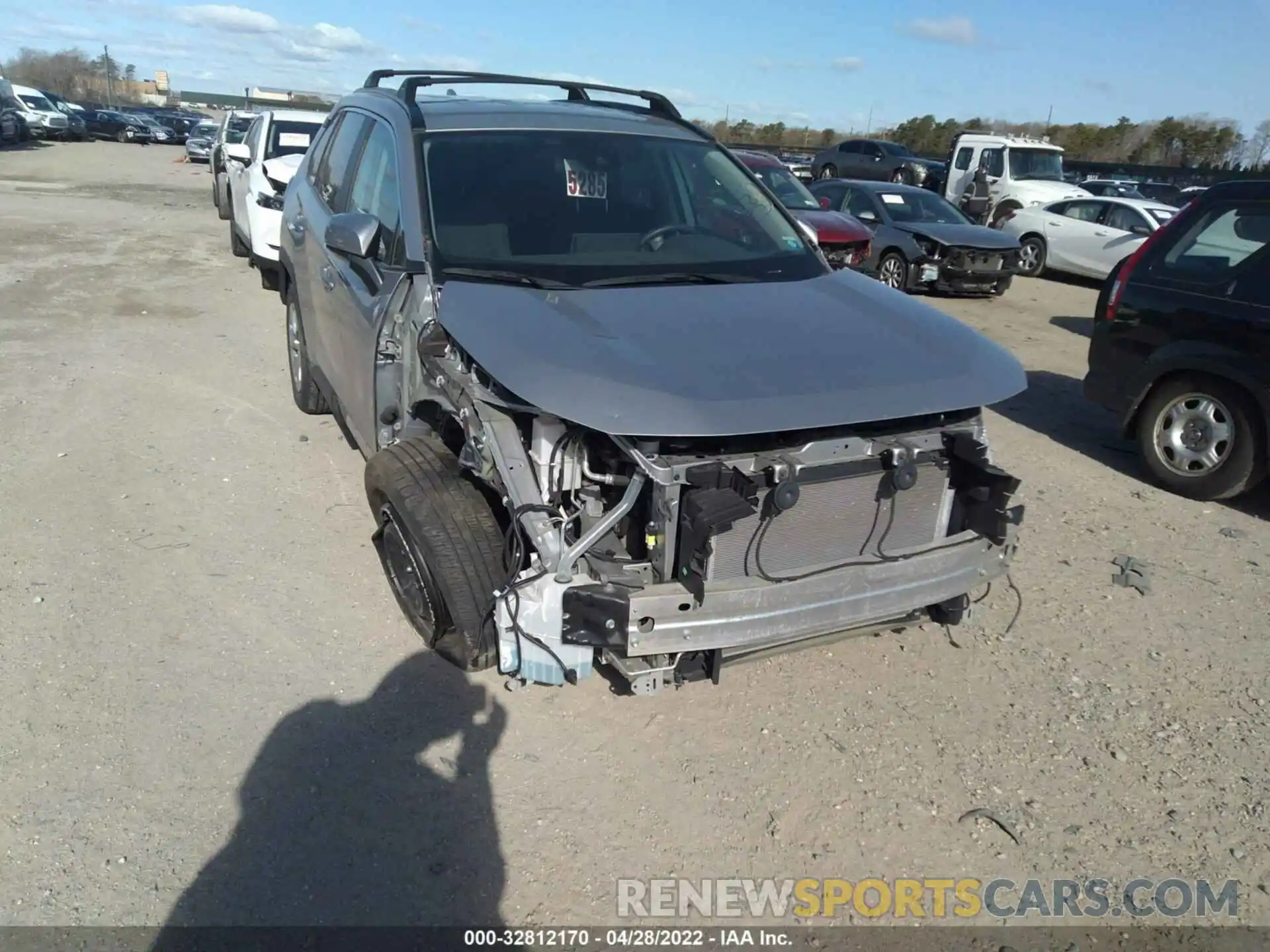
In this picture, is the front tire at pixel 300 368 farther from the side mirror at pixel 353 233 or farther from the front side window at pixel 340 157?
the side mirror at pixel 353 233

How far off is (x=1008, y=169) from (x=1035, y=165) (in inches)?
32.0

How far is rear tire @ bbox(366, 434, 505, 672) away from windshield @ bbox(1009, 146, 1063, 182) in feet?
61.8

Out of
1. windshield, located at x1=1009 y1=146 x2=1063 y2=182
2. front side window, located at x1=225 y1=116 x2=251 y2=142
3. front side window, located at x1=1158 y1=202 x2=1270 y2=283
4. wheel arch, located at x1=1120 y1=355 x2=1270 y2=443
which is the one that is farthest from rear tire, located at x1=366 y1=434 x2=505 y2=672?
windshield, located at x1=1009 y1=146 x2=1063 y2=182

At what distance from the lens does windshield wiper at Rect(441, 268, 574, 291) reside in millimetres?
3562

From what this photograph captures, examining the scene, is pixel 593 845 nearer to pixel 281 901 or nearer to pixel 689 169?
pixel 281 901

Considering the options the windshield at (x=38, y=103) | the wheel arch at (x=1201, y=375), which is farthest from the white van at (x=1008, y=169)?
the windshield at (x=38, y=103)

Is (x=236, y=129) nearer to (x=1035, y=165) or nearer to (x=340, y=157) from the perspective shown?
(x=340, y=157)

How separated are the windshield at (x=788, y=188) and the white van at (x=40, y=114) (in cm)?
3464

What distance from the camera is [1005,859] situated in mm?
2945

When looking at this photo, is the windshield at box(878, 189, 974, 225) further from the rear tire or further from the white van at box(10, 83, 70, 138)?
the white van at box(10, 83, 70, 138)

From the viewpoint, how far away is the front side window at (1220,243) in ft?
18.5

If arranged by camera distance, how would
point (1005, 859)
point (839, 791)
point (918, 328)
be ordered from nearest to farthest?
1. point (1005, 859)
2. point (839, 791)
3. point (918, 328)

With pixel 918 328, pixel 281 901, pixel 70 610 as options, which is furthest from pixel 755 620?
pixel 70 610

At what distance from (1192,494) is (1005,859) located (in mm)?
3864
